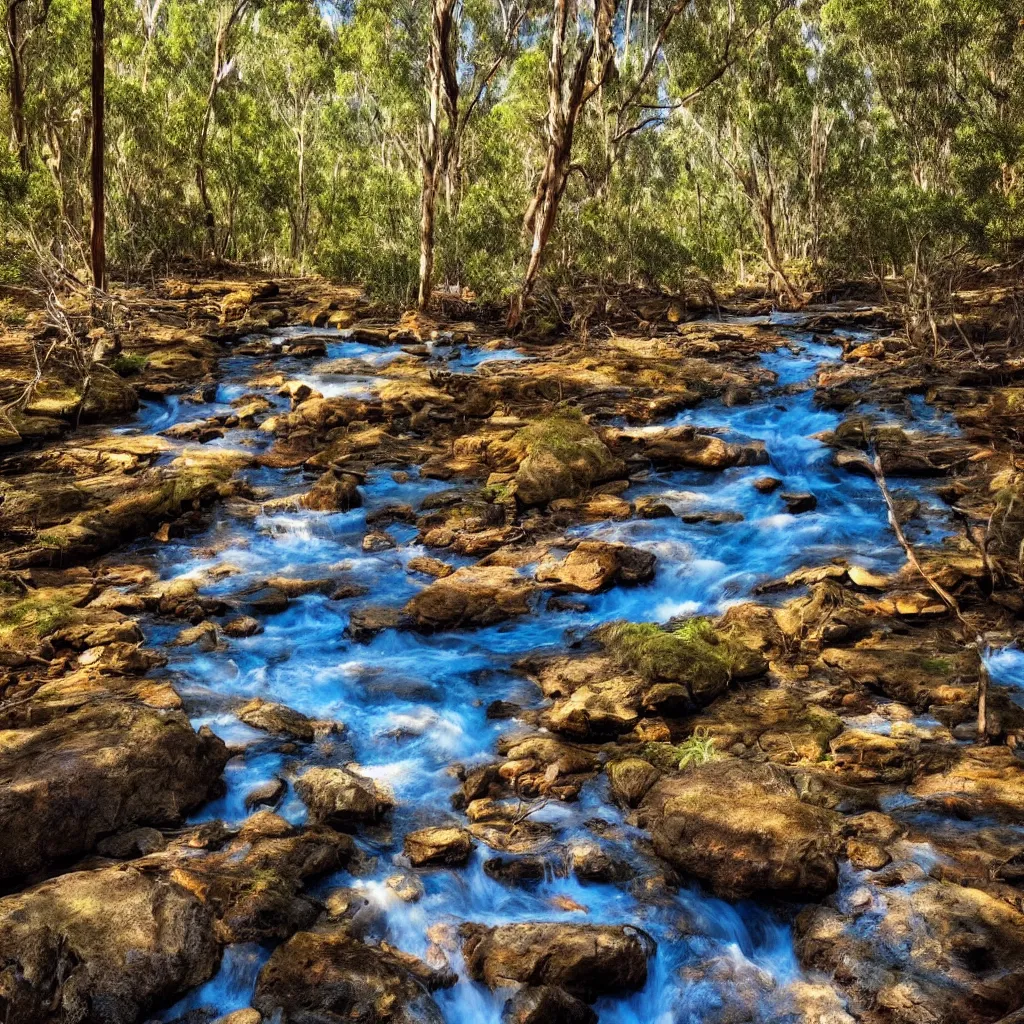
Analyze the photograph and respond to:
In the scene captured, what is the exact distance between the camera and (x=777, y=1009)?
169 inches

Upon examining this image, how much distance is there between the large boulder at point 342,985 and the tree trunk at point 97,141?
42.8 feet

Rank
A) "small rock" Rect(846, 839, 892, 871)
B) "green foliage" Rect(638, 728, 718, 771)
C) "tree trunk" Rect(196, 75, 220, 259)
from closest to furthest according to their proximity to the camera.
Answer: "small rock" Rect(846, 839, 892, 871) → "green foliage" Rect(638, 728, 718, 771) → "tree trunk" Rect(196, 75, 220, 259)

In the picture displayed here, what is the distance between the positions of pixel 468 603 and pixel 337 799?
10.2 ft

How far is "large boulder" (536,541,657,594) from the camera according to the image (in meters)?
8.70

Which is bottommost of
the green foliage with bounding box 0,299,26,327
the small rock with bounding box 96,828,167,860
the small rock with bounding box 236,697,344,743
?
the small rock with bounding box 236,697,344,743

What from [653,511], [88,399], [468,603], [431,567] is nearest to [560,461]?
[653,511]

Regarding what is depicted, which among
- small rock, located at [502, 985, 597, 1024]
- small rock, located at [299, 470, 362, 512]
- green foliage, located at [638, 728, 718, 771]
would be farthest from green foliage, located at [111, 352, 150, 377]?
small rock, located at [502, 985, 597, 1024]

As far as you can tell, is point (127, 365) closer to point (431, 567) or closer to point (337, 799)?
point (431, 567)

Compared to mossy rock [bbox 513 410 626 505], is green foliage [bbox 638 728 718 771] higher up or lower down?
lower down

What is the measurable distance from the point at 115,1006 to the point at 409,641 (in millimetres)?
4329

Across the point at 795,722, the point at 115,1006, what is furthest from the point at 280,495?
the point at 115,1006

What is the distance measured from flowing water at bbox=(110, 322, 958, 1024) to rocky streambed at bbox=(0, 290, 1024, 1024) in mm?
27

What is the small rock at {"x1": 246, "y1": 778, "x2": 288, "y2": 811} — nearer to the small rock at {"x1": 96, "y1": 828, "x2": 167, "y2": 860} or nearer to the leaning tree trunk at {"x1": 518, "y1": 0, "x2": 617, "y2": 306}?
the small rock at {"x1": 96, "y1": 828, "x2": 167, "y2": 860}

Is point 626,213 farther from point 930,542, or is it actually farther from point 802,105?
point 930,542
